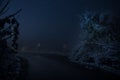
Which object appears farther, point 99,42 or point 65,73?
point 99,42

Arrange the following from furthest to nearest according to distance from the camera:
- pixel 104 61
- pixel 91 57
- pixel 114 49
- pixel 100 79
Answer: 1. pixel 91 57
2. pixel 114 49
3. pixel 104 61
4. pixel 100 79

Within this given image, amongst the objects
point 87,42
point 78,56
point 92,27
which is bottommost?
point 78,56

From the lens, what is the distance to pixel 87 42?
230 feet

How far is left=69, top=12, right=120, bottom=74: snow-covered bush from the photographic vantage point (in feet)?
163

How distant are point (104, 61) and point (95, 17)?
28.4 metres

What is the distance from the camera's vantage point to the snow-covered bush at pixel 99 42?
49778 millimetres

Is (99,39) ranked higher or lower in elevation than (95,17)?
lower

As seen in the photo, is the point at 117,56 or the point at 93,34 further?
the point at 93,34

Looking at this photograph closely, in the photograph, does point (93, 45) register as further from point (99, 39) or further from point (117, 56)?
point (117, 56)

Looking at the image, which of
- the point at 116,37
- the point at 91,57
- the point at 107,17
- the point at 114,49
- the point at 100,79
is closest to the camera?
the point at 100,79

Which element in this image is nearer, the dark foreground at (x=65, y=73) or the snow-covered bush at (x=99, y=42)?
the dark foreground at (x=65, y=73)

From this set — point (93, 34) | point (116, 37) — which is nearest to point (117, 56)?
point (116, 37)

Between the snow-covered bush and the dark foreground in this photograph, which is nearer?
the dark foreground

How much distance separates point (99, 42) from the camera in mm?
63656
